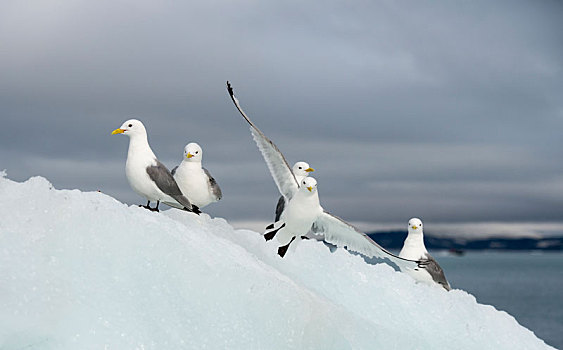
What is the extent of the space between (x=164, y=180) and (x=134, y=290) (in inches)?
103

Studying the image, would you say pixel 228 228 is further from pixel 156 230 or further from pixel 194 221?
pixel 156 230

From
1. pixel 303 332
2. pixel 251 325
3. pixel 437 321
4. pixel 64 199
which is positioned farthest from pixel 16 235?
pixel 437 321

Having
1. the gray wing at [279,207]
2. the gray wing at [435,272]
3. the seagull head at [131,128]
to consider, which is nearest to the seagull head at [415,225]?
the gray wing at [435,272]

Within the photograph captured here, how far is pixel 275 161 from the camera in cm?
928

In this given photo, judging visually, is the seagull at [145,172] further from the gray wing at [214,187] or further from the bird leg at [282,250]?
the bird leg at [282,250]

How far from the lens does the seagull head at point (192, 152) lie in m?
8.90

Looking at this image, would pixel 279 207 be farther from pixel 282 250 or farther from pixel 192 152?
pixel 192 152

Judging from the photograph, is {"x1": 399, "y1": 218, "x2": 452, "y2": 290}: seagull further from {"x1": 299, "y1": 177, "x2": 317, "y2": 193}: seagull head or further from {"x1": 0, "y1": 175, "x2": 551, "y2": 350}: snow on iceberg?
{"x1": 0, "y1": 175, "x2": 551, "y2": 350}: snow on iceberg

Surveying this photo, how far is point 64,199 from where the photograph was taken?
6262 millimetres

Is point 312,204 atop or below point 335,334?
atop

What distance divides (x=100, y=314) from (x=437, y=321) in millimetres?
4002

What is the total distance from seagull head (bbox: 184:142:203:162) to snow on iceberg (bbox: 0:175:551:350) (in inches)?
82.1

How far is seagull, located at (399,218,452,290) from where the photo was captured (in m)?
10.6

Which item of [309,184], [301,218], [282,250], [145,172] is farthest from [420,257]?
[145,172]
